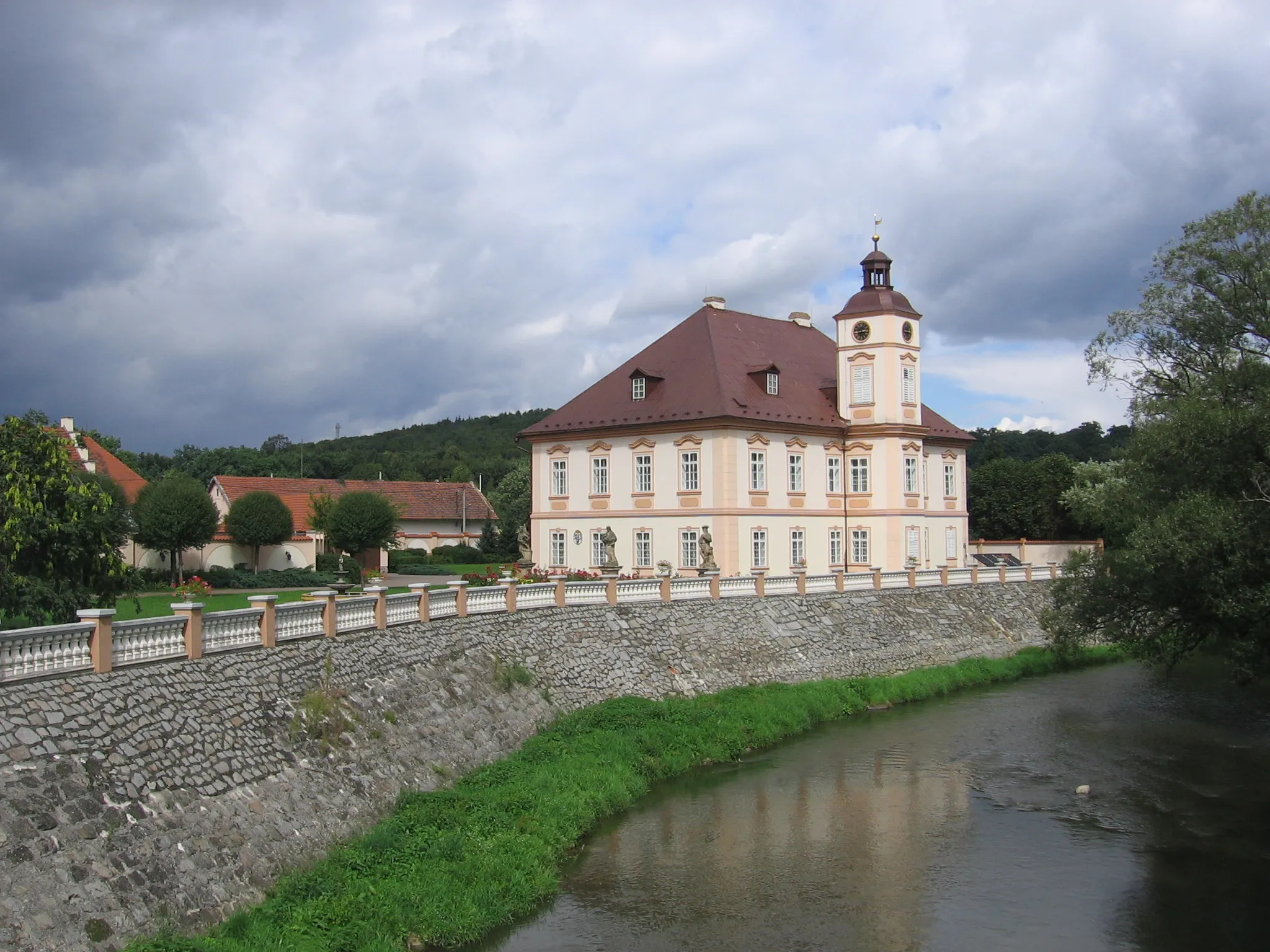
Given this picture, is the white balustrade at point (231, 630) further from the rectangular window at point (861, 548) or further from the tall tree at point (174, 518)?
the tall tree at point (174, 518)

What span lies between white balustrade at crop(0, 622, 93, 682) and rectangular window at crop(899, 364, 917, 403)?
33.3 meters

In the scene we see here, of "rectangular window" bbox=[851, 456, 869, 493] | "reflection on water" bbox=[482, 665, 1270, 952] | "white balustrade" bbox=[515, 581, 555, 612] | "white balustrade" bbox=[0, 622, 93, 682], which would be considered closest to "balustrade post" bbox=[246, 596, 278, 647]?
"white balustrade" bbox=[0, 622, 93, 682]

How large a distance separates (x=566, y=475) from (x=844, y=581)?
41.3 feet

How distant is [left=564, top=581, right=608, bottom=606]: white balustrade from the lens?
27.2m

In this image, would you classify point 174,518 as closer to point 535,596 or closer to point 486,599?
point 535,596

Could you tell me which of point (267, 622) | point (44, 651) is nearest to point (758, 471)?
point (267, 622)

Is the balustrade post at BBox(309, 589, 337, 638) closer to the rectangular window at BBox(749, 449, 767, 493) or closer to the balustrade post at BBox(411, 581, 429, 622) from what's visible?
the balustrade post at BBox(411, 581, 429, 622)

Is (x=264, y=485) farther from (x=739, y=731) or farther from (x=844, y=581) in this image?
(x=739, y=731)

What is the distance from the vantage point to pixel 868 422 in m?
42.7

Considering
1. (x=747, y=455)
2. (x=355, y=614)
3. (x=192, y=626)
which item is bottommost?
(x=355, y=614)

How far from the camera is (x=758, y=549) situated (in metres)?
40.4

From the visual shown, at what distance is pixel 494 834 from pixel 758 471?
83.0 ft

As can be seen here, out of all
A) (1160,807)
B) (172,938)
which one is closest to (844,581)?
(1160,807)

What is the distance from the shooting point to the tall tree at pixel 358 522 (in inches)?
1951
